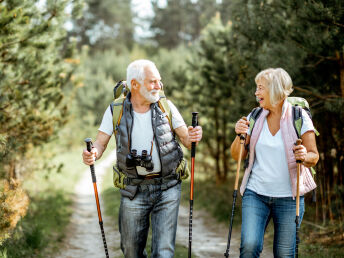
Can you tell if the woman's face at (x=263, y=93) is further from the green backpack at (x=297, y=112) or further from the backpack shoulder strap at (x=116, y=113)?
the backpack shoulder strap at (x=116, y=113)

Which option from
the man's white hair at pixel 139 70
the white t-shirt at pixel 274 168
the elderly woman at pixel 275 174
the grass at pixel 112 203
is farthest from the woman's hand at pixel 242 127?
the grass at pixel 112 203

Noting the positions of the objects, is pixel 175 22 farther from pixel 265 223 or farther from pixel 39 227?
pixel 265 223

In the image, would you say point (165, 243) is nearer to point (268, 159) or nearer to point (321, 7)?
point (268, 159)

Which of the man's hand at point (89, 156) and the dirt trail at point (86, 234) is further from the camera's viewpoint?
the dirt trail at point (86, 234)

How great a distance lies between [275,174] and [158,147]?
3.34 feet

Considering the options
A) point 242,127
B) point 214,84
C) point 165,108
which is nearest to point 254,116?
point 242,127

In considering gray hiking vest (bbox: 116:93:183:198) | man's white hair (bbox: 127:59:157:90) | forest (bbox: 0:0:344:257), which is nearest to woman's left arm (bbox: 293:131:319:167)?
gray hiking vest (bbox: 116:93:183:198)

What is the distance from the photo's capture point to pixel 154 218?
3.84 m

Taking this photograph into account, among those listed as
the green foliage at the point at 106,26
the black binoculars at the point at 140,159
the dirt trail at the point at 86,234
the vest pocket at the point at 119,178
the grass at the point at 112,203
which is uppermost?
the green foliage at the point at 106,26

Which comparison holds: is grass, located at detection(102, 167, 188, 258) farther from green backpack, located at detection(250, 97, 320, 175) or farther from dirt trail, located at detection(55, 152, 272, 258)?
green backpack, located at detection(250, 97, 320, 175)

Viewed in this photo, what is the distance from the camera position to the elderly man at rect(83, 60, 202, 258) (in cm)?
374

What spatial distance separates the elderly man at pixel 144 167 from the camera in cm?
374

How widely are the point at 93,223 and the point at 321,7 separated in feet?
20.8

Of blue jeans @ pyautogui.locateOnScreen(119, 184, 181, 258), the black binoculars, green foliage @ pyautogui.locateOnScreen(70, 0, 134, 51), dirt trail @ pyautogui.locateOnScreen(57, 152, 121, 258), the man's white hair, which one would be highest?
green foliage @ pyautogui.locateOnScreen(70, 0, 134, 51)
